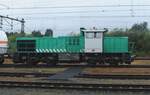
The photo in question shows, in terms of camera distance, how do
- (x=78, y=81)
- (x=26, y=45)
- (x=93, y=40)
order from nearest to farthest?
(x=78, y=81) < (x=93, y=40) < (x=26, y=45)

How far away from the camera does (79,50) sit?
35750 mm

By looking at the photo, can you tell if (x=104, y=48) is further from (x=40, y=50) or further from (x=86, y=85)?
(x=86, y=85)

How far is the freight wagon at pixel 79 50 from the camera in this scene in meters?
35.1

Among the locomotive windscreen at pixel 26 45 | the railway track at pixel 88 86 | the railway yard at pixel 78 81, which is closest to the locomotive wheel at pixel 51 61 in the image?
the locomotive windscreen at pixel 26 45

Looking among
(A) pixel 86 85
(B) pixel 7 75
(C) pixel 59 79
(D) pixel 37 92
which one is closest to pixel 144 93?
(A) pixel 86 85

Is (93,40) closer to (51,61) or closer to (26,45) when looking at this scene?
(51,61)

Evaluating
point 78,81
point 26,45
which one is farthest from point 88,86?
point 26,45

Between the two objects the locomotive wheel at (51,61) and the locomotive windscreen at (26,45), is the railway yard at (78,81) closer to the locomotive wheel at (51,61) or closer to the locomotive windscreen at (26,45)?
the locomotive wheel at (51,61)

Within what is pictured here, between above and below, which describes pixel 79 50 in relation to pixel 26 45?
below

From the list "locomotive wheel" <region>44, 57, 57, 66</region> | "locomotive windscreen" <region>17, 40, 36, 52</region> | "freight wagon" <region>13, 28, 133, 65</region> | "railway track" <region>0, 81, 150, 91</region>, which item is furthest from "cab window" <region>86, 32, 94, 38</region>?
"railway track" <region>0, 81, 150, 91</region>

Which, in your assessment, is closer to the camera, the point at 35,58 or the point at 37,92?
the point at 37,92

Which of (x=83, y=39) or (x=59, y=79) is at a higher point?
(x=83, y=39)

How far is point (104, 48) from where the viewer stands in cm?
3556

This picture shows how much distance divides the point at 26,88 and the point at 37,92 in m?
1.16
